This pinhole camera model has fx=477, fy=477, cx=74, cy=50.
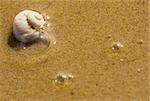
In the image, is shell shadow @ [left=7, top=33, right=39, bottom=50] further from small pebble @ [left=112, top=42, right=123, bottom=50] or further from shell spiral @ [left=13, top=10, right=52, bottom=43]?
small pebble @ [left=112, top=42, right=123, bottom=50]

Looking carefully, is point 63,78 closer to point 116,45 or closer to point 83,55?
point 83,55

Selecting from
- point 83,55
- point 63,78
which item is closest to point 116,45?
point 83,55

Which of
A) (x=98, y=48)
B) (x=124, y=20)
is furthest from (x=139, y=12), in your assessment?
(x=98, y=48)

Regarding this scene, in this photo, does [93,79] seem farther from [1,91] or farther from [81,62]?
[1,91]

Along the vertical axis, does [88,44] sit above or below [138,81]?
above

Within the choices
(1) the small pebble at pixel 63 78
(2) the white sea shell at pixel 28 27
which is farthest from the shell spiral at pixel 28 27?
(1) the small pebble at pixel 63 78

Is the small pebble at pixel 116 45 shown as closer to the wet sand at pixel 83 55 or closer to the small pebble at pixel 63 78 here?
the wet sand at pixel 83 55
